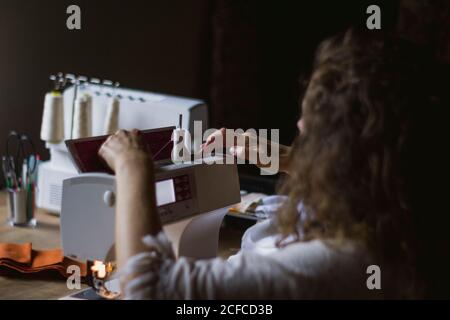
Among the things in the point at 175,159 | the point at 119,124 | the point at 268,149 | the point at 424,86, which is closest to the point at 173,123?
the point at 119,124

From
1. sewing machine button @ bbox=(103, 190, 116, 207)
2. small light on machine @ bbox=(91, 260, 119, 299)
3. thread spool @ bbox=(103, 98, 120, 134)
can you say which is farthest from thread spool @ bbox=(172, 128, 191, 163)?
thread spool @ bbox=(103, 98, 120, 134)

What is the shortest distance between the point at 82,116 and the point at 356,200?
173 centimetres

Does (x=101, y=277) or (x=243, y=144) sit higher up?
(x=243, y=144)

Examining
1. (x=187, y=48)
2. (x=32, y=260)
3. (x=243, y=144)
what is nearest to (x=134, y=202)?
(x=243, y=144)

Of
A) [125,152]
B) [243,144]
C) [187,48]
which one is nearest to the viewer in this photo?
[125,152]

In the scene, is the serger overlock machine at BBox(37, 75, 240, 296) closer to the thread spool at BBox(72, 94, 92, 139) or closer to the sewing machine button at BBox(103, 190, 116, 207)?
the sewing machine button at BBox(103, 190, 116, 207)

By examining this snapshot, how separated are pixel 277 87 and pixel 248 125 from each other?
0.92ft

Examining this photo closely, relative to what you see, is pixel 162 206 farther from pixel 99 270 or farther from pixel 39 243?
pixel 39 243

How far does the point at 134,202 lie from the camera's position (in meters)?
1.27

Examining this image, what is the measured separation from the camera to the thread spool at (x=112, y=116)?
2659mm

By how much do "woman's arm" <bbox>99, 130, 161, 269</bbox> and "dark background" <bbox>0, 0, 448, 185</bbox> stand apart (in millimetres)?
1982

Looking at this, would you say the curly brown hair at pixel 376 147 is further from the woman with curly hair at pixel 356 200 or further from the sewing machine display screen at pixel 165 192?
the sewing machine display screen at pixel 165 192

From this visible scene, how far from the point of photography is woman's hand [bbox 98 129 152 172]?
1.35 meters
